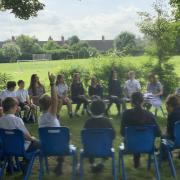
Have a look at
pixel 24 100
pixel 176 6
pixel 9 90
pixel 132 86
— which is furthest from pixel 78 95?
pixel 176 6

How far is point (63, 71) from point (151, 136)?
1511 cm

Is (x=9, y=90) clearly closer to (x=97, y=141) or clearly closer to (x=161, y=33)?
(x=97, y=141)

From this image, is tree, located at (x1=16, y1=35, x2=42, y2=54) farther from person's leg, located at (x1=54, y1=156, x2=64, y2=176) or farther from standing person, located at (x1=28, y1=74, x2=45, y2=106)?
person's leg, located at (x1=54, y1=156, x2=64, y2=176)

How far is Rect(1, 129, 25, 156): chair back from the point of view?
22.1ft

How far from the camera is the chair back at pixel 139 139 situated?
22.2ft

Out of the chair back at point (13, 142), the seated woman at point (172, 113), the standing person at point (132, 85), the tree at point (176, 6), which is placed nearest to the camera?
the chair back at point (13, 142)

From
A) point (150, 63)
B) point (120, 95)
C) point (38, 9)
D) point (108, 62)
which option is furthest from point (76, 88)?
point (150, 63)

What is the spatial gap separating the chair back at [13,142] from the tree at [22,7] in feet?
30.0

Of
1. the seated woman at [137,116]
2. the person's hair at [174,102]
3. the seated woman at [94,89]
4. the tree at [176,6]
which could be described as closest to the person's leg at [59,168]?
the seated woman at [137,116]

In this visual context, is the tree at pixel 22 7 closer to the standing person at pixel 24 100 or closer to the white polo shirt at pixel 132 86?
the standing person at pixel 24 100

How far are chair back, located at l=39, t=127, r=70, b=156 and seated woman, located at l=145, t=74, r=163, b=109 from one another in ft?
23.7

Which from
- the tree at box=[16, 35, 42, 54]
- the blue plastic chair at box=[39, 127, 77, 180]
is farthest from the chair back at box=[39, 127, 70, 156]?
the tree at box=[16, 35, 42, 54]

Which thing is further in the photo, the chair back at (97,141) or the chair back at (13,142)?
the chair back at (13,142)

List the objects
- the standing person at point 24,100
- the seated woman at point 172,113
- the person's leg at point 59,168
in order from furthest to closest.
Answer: the standing person at point 24,100, the seated woman at point 172,113, the person's leg at point 59,168
